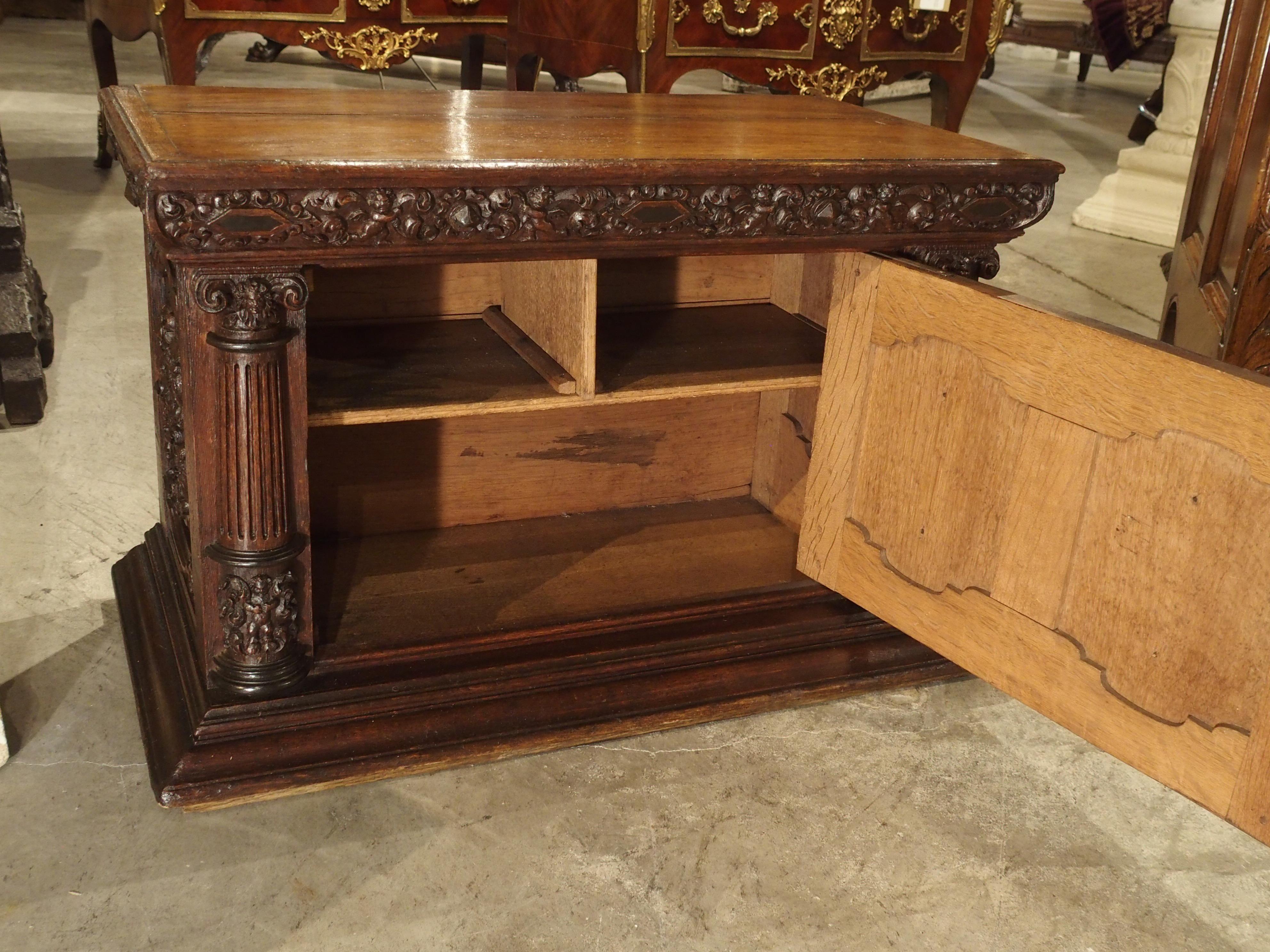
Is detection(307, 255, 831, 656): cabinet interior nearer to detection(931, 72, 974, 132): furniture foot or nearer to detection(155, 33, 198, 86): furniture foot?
detection(155, 33, 198, 86): furniture foot

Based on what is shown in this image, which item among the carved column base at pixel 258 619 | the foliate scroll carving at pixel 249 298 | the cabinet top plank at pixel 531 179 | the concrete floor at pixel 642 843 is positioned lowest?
the concrete floor at pixel 642 843

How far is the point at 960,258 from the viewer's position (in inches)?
63.5

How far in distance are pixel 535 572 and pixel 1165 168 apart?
3.40 metres

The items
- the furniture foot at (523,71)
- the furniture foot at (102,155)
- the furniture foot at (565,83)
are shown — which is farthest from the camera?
the furniture foot at (565,83)

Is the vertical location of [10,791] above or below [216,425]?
below

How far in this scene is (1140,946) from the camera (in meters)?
1.28

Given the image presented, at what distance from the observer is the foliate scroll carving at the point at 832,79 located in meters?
3.09

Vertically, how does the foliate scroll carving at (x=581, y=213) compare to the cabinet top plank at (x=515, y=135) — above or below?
below

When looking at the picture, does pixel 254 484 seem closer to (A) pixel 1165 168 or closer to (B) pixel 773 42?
(B) pixel 773 42

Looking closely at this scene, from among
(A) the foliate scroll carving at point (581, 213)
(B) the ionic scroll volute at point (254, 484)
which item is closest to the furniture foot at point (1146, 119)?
(A) the foliate scroll carving at point (581, 213)

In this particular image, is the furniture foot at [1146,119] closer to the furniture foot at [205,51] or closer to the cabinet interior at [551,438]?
the furniture foot at [205,51]

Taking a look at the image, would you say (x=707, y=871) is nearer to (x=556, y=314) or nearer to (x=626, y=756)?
(x=626, y=756)

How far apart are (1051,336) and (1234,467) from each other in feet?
0.76

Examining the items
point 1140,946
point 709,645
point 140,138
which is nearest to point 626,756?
point 709,645
